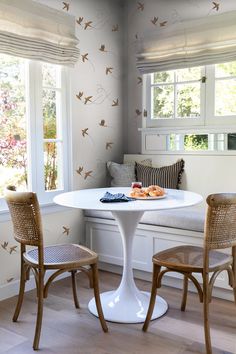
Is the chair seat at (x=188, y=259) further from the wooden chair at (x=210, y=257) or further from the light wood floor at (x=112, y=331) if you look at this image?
the light wood floor at (x=112, y=331)

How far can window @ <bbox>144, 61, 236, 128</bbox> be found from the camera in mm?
3287

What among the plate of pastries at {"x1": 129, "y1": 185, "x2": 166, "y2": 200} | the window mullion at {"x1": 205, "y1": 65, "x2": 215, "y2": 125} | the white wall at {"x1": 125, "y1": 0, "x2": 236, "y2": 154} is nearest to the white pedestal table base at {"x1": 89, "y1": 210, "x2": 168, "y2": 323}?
the plate of pastries at {"x1": 129, "y1": 185, "x2": 166, "y2": 200}

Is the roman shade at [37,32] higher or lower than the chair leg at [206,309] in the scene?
higher

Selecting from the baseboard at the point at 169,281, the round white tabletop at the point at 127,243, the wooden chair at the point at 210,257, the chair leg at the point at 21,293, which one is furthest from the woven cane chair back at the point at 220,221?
the chair leg at the point at 21,293

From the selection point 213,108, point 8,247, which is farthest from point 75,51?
point 8,247

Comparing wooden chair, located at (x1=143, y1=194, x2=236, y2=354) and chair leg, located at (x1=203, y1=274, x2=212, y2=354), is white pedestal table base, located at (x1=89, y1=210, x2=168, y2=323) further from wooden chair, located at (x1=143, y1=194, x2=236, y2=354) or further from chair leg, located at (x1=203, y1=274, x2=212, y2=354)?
chair leg, located at (x1=203, y1=274, x2=212, y2=354)

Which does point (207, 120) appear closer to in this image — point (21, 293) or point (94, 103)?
point (94, 103)

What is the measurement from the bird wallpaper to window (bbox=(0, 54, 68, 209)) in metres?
0.12

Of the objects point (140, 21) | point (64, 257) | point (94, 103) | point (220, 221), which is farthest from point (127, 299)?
point (140, 21)

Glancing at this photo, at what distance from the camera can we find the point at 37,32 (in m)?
2.91

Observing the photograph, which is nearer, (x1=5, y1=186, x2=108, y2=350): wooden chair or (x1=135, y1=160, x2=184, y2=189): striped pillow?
(x1=5, y1=186, x2=108, y2=350): wooden chair

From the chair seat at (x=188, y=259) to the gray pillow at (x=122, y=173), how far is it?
1.27m

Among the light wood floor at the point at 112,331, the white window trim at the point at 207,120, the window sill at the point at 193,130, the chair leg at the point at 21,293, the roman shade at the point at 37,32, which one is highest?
the roman shade at the point at 37,32

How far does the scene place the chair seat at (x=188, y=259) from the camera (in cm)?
210
